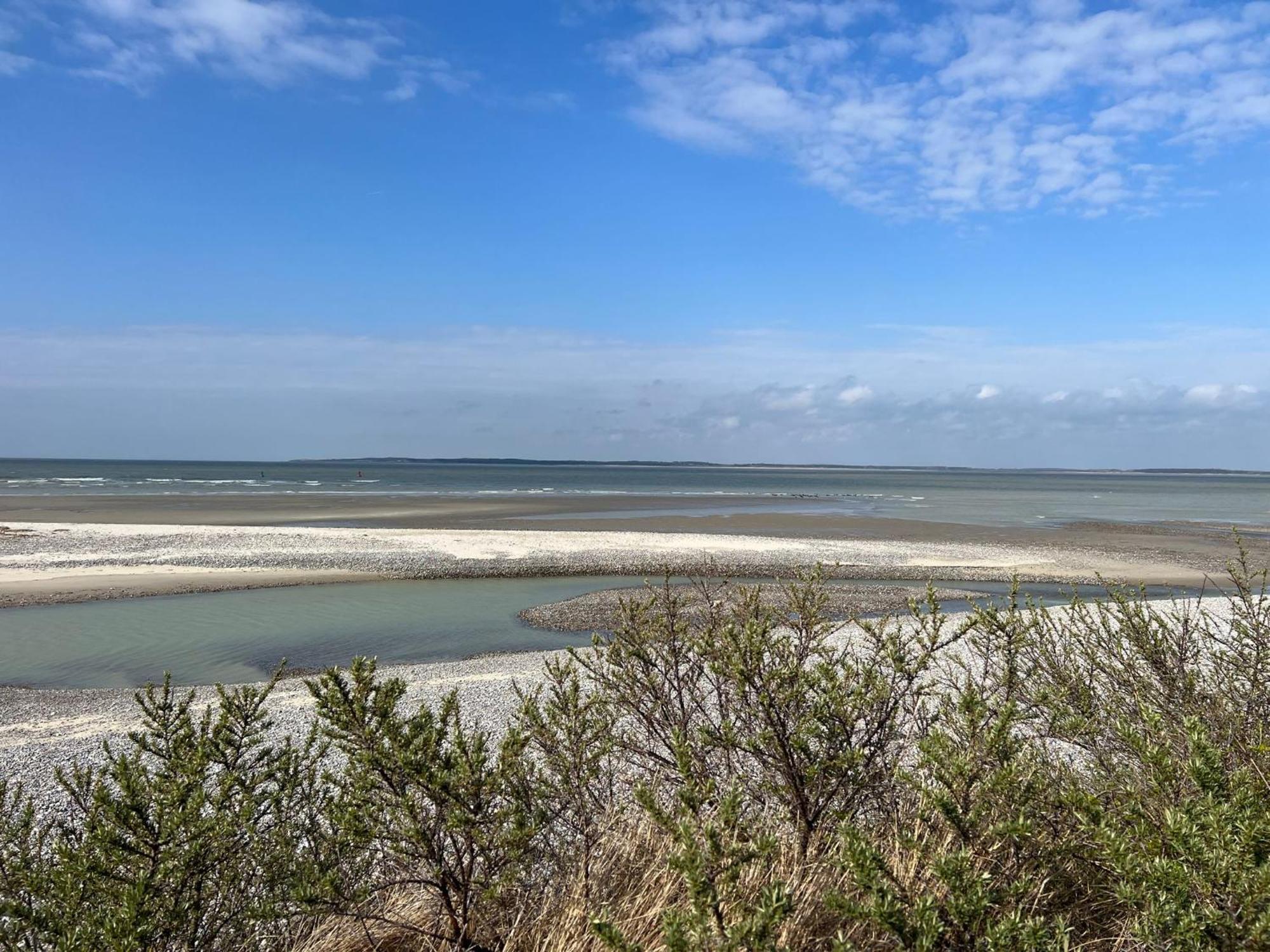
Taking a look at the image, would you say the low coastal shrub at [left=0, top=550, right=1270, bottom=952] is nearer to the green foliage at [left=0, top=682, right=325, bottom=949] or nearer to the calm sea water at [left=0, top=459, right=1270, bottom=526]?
the green foliage at [left=0, top=682, right=325, bottom=949]

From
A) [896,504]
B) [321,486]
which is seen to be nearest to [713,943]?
[896,504]

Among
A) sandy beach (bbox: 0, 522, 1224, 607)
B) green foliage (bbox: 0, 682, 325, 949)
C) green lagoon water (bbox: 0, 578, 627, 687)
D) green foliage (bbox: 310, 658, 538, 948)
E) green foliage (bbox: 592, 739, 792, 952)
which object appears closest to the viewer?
green foliage (bbox: 592, 739, 792, 952)

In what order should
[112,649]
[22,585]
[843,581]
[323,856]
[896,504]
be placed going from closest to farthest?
[323,856]
[112,649]
[22,585]
[843,581]
[896,504]

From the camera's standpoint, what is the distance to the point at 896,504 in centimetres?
6781

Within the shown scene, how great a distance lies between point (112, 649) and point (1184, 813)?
18.4 meters

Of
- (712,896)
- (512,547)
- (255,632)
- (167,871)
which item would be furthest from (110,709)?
(512,547)

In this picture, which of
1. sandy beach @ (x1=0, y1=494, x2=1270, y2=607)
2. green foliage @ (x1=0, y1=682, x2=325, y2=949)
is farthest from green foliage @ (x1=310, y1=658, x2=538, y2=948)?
sandy beach @ (x1=0, y1=494, x2=1270, y2=607)

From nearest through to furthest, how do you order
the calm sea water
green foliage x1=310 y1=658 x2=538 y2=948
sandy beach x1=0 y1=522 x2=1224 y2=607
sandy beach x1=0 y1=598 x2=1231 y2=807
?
green foliage x1=310 y1=658 x2=538 y2=948 < sandy beach x1=0 y1=598 x2=1231 y2=807 < sandy beach x1=0 y1=522 x2=1224 y2=607 < the calm sea water

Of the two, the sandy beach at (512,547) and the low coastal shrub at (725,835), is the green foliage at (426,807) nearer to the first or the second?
the low coastal shrub at (725,835)

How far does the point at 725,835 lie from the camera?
124 inches

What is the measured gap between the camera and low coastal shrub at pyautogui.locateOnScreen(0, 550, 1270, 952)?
266 centimetres

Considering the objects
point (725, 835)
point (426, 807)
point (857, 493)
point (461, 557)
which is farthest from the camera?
point (857, 493)

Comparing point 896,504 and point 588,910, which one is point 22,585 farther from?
point 896,504

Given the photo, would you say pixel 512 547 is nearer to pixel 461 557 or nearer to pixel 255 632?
pixel 461 557
